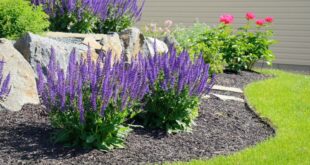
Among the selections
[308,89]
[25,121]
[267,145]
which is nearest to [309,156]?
[267,145]

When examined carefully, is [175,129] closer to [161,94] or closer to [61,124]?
[161,94]

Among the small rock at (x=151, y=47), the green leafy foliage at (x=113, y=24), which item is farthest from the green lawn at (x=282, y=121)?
the green leafy foliage at (x=113, y=24)

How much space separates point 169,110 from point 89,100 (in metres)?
1.20

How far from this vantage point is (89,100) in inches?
187

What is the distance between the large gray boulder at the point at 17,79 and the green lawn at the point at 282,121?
2.12 m

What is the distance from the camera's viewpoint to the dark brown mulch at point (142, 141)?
468cm

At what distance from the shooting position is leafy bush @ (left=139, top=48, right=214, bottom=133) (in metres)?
5.55

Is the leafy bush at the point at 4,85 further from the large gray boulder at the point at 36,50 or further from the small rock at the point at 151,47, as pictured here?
the small rock at the point at 151,47

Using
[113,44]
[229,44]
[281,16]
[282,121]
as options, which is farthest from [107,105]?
[281,16]

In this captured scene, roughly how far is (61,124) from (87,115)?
28 centimetres

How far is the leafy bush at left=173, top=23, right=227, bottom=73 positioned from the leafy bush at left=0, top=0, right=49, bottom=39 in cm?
246

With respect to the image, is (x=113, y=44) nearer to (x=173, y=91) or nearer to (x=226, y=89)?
(x=226, y=89)

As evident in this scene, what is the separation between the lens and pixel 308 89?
886cm

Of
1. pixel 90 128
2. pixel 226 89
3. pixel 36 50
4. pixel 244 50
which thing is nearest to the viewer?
pixel 90 128
